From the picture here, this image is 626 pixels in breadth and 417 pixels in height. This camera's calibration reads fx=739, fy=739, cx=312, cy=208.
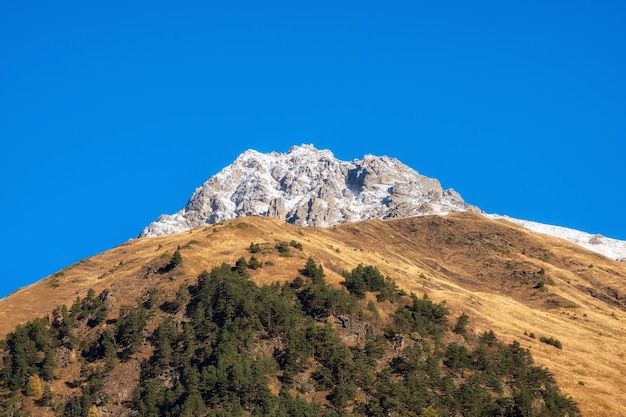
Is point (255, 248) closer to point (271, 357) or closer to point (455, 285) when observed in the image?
point (271, 357)

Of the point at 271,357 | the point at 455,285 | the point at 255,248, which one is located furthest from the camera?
the point at 455,285

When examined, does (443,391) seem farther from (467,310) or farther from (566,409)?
(467,310)

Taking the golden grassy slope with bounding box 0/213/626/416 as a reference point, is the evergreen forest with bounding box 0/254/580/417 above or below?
below

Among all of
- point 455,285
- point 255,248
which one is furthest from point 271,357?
point 455,285

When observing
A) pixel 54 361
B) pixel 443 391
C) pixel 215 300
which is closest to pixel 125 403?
pixel 54 361

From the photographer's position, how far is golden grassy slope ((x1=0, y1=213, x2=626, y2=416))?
12169cm

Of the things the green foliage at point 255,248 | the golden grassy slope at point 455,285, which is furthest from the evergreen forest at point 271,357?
the green foliage at point 255,248

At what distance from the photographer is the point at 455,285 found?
165 metres

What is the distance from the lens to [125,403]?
334 feet

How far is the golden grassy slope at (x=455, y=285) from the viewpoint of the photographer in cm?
12169

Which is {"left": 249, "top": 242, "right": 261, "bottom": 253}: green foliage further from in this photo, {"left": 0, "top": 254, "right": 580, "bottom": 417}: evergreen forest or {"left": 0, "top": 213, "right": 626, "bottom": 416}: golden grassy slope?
{"left": 0, "top": 254, "right": 580, "bottom": 417}: evergreen forest

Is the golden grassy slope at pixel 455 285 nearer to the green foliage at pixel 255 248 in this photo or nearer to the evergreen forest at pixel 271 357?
the green foliage at pixel 255 248

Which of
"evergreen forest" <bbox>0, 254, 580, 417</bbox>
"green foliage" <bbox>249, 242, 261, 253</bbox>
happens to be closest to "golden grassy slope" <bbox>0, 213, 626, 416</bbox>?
"green foliage" <bbox>249, 242, 261, 253</bbox>

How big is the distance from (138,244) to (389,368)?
259 ft
